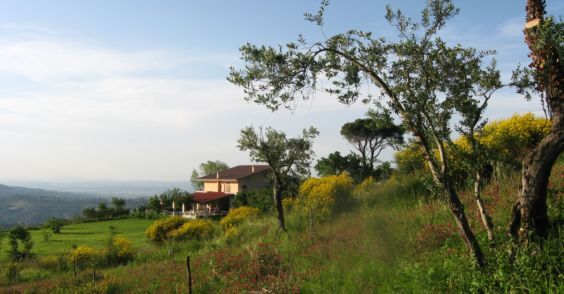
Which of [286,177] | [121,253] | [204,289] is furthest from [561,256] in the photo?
[121,253]

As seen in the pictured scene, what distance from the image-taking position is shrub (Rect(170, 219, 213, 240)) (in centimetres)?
2255

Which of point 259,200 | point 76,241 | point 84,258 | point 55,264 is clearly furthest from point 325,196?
point 76,241

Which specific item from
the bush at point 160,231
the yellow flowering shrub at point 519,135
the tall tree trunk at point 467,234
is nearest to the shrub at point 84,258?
the bush at point 160,231

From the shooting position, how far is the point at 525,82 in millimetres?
6953

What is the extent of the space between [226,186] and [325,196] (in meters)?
38.8

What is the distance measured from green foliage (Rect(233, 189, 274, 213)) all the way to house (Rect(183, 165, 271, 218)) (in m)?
12.0

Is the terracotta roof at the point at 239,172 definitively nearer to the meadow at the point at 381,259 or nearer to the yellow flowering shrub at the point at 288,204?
the yellow flowering shrub at the point at 288,204

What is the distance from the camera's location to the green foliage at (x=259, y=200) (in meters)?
30.0

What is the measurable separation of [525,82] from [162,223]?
21.2 m

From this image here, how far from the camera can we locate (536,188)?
20.8ft

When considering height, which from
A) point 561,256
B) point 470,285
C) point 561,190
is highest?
point 561,190

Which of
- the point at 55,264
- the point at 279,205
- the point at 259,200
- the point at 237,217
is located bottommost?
the point at 55,264

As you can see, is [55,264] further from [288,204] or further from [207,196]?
[207,196]

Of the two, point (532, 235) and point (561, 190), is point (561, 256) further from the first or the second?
point (561, 190)
